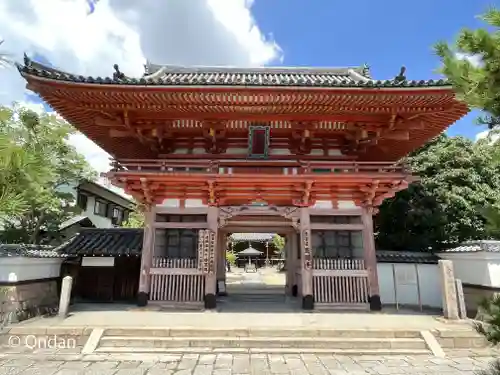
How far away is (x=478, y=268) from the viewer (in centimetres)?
902

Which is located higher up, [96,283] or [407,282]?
[407,282]

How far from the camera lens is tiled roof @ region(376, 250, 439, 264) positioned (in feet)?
34.0

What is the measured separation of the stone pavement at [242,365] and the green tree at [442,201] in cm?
706

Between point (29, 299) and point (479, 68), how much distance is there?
1110 centimetres

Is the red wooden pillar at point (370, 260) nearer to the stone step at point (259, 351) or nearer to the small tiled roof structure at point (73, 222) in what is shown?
the stone step at point (259, 351)

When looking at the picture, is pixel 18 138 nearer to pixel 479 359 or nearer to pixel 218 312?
pixel 218 312

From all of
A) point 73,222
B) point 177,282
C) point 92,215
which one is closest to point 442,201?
point 177,282

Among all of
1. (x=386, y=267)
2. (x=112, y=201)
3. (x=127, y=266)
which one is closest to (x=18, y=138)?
(x=127, y=266)

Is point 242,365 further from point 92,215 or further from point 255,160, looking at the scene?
point 92,215

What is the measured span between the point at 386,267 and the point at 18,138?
10521mm

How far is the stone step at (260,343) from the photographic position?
21.9ft

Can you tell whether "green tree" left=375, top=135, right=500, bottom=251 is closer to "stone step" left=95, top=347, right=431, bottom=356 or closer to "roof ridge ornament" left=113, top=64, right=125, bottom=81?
"stone step" left=95, top=347, right=431, bottom=356

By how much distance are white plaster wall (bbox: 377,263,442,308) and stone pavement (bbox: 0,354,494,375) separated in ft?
13.1

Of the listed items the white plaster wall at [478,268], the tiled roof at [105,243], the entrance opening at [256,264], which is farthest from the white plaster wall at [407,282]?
the tiled roof at [105,243]
